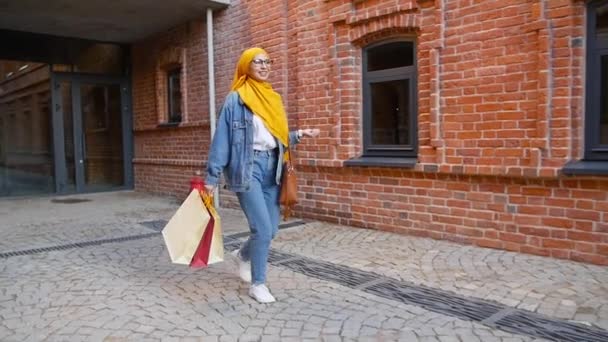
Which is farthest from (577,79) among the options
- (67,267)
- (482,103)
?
(67,267)

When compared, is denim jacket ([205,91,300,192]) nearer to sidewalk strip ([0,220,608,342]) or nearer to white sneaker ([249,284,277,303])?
white sneaker ([249,284,277,303])

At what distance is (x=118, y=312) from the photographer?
3.65m

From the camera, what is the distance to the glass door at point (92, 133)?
10.8m

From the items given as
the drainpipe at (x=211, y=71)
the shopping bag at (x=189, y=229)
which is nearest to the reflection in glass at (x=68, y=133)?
the drainpipe at (x=211, y=71)

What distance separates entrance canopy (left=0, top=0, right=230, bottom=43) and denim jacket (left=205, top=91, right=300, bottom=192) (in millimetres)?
5286

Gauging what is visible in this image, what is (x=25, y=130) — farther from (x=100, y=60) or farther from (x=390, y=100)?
(x=390, y=100)

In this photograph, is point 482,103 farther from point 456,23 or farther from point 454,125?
point 456,23

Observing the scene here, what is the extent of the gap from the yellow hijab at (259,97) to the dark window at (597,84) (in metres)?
2.88

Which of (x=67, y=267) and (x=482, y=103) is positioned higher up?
(x=482, y=103)

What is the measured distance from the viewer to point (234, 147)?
3.69m

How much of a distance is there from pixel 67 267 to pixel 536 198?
15.0 feet

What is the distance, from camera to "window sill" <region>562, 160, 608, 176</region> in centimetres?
446

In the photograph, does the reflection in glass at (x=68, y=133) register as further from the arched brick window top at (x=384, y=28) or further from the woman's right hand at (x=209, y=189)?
the woman's right hand at (x=209, y=189)

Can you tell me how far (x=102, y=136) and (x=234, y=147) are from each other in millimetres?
8662
